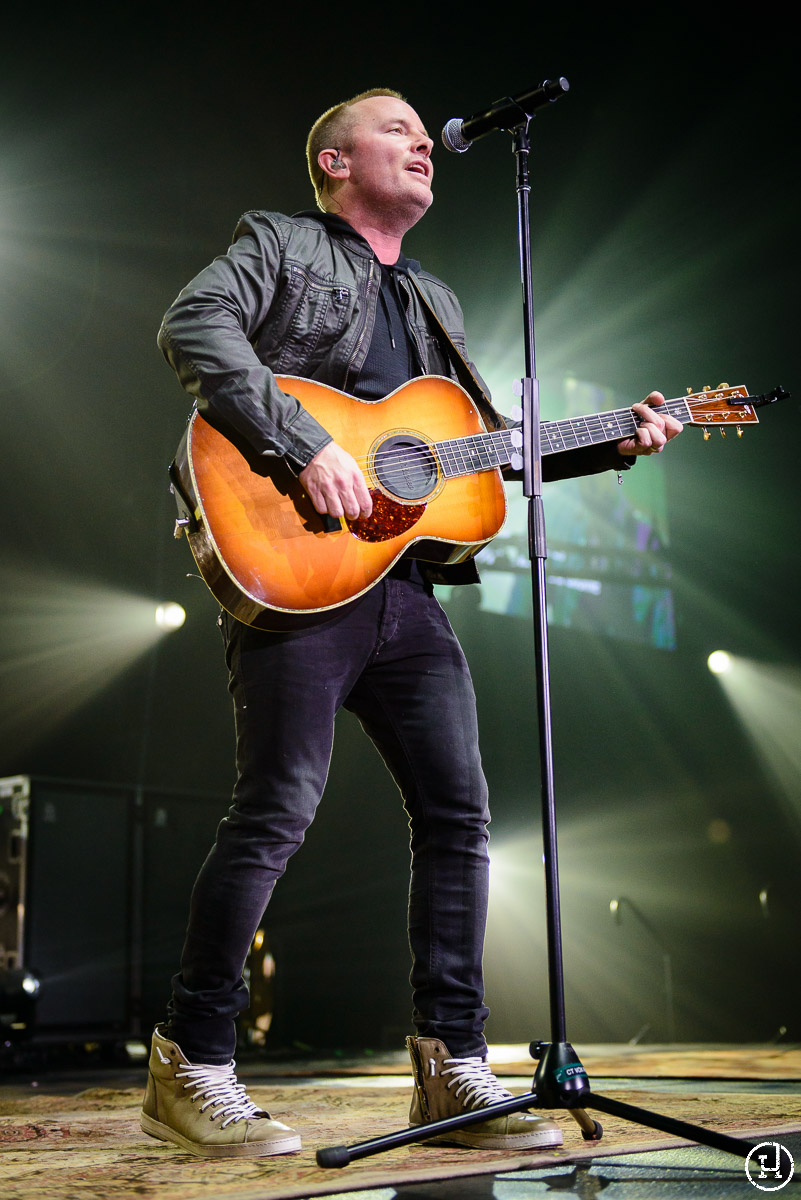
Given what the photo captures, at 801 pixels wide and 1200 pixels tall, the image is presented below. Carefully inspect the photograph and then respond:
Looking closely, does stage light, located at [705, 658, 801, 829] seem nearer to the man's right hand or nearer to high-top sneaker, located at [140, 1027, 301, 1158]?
the man's right hand

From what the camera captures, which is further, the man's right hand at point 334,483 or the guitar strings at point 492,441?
the guitar strings at point 492,441

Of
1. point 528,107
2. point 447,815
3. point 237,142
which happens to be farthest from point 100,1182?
point 237,142

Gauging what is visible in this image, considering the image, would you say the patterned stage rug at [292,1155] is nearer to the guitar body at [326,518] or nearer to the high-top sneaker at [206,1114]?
the high-top sneaker at [206,1114]

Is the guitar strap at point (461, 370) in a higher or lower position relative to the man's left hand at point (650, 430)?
higher

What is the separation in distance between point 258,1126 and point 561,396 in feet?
21.8

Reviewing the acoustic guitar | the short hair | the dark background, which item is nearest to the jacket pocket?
the acoustic guitar

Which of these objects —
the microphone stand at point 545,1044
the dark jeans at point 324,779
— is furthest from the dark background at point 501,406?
the dark jeans at point 324,779

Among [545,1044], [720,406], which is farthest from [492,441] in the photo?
[545,1044]

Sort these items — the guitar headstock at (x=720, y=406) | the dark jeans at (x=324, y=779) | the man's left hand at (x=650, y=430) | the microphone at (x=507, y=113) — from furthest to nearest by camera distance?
1. the guitar headstock at (x=720, y=406)
2. the man's left hand at (x=650, y=430)
3. the microphone at (x=507, y=113)
4. the dark jeans at (x=324, y=779)

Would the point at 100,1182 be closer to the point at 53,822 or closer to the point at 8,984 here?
the point at 8,984

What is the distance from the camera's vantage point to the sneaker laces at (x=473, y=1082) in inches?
72.4

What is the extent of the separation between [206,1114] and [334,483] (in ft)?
3.74

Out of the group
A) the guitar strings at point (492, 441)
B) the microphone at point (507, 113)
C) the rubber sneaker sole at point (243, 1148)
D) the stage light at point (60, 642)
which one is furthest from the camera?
the stage light at point (60, 642)

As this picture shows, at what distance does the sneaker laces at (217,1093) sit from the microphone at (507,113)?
1.84 metres
